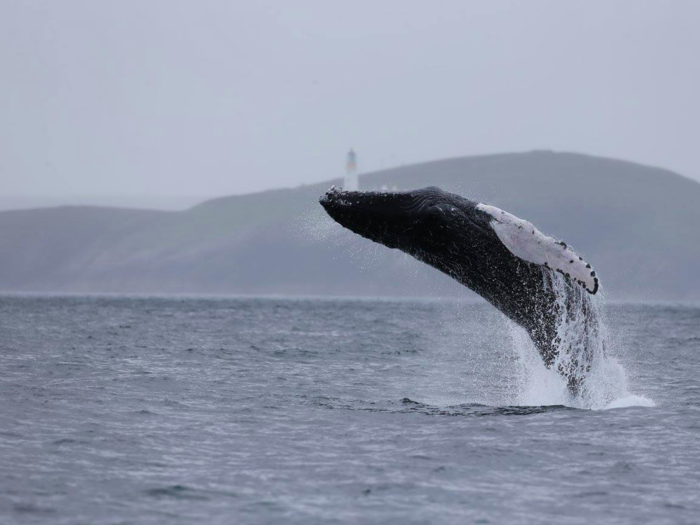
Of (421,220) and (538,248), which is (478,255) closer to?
(421,220)

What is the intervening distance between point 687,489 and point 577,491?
98 centimetres

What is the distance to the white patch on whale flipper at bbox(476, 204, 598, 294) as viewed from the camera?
1049 centimetres

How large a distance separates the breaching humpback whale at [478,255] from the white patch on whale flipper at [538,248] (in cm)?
16

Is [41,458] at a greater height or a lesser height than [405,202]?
lesser

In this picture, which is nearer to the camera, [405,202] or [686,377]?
[405,202]

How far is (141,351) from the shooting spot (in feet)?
81.2

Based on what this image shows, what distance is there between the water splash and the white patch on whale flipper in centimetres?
115

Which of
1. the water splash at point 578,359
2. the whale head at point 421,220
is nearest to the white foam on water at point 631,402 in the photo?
the water splash at point 578,359

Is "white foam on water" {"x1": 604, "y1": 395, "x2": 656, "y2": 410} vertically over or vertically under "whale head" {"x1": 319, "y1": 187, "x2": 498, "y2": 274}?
under

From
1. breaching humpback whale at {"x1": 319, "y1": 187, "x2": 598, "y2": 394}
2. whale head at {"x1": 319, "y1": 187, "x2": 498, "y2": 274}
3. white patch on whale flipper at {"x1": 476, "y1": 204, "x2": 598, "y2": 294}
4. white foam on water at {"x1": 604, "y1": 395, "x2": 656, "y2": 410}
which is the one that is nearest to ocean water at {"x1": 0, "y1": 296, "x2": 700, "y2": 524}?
white foam on water at {"x1": 604, "y1": 395, "x2": 656, "y2": 410}

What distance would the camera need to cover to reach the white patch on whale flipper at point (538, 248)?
10491 millimetres

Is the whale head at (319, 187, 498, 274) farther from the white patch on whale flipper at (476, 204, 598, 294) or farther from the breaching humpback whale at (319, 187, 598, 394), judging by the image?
the white patch on whale flipper at (476, 204, 598, 294)

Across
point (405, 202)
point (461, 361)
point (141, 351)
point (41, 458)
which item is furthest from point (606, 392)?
point (141, 351)

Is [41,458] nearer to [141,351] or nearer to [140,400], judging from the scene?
[140,400]
